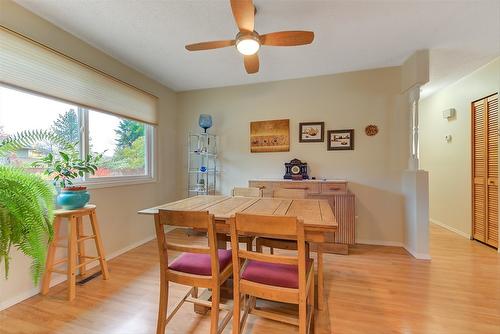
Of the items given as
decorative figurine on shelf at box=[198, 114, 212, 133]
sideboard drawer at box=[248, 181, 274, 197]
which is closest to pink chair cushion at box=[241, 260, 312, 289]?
sideboard drawer at box=[248, 181, 274, 197]

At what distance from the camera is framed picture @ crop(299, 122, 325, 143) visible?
3.51m

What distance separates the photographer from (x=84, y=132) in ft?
8.32

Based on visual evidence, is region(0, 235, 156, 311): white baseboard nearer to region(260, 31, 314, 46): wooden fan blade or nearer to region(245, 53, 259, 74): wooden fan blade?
region(245, 53, 259, 74): wooden fan blade

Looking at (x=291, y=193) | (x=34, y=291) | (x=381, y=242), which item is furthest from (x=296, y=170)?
(x=34, y=291)

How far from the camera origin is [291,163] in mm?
3535

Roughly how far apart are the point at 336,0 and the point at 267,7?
1.86ft

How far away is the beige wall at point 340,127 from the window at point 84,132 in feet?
4.23

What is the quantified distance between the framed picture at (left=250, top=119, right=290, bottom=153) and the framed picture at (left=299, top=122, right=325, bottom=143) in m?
0.22

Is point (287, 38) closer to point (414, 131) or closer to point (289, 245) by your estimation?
point (289, 245)

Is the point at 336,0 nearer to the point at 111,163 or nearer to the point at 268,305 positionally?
the point at 268,305

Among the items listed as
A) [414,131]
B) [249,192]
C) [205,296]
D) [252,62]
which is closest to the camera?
[205,296]

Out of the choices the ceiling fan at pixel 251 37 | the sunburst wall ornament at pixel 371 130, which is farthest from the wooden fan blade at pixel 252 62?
the sunburst wall ornament at pixel 371 130

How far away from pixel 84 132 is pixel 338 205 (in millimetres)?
3151

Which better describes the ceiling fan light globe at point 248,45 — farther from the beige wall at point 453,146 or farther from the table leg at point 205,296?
the beige wall at point 453,146
